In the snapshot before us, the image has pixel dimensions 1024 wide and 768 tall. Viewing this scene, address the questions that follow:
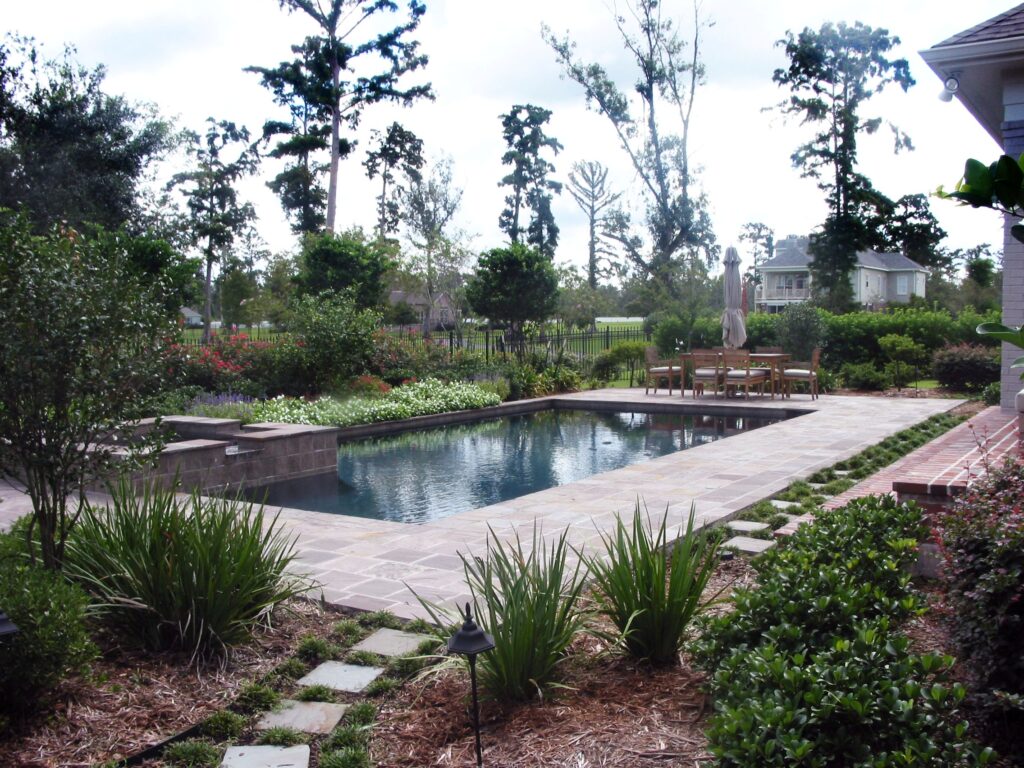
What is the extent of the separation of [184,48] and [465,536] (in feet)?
18.9

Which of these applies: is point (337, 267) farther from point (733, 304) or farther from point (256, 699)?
point (256, 699)

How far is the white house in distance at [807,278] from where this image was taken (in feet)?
153

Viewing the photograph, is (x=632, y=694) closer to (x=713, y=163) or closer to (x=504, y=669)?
(x=504, y=669)

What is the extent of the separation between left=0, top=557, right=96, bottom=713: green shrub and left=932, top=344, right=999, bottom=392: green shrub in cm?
1497

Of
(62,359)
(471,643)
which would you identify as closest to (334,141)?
(62,359)

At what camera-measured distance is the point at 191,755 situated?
262cm

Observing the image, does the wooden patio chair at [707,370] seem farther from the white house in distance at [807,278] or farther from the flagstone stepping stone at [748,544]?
the white house in distance at [807,278]

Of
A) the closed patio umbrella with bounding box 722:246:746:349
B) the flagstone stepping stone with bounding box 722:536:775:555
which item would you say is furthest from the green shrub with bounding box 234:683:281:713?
the closed patio umbrella with bounding box 722:246:746:349

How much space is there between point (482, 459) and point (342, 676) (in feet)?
22.2

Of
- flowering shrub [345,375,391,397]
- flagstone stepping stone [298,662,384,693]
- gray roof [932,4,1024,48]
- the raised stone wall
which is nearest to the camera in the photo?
flagstone stepping stone [298,662,384,693]

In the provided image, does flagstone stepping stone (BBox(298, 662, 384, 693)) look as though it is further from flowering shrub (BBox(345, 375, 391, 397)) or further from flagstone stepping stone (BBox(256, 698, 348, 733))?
flowering shrub (BBox(345, 375, 391, 397))

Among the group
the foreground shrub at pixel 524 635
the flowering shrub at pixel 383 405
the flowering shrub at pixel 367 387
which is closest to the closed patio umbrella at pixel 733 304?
the flowering shrub at pixel 383 405

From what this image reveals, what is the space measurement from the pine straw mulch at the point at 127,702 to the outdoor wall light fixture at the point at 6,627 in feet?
1.40

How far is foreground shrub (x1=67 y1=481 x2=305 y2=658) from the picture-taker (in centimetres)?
336
